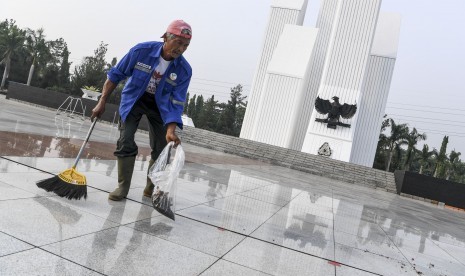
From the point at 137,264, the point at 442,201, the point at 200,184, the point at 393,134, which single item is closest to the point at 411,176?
the point at 442,201

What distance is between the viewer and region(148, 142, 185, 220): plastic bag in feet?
10.4

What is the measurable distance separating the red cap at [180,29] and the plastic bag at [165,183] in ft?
3.31

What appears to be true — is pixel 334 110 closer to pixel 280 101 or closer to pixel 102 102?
pixel 280 101

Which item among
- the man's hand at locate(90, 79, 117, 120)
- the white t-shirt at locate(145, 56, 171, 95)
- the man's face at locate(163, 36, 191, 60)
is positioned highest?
the man's face at locate(163, 36, 191, 60)

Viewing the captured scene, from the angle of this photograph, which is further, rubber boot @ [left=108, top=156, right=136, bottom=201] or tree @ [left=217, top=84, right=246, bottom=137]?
tree @ [left=217, top=84, right=246, bottom=137]

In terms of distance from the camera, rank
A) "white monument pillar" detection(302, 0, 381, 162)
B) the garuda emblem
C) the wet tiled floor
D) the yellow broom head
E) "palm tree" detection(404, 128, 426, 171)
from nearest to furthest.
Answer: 1. the wet tiled floor
2. the yellow broom head
3. the garuda emblem
4. "white monument pillar" detection(302, 0, 381, 162)
5. "palm tree" detection(404, 128, 426, 171)

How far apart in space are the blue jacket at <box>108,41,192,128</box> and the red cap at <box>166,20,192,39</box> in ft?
0.89

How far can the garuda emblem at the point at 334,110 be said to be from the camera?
930 inches

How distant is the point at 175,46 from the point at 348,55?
78.2 feet

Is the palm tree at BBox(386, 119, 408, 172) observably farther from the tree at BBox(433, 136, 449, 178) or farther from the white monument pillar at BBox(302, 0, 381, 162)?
the white monument pillar at BBox(302, 0, 381, 162)

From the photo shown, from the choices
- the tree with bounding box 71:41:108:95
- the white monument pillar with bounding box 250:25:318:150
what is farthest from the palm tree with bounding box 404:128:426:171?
the tree with bounding box 71:41:108:95

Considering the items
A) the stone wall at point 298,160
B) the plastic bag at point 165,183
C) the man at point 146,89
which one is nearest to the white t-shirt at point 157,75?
the man at point 146,89

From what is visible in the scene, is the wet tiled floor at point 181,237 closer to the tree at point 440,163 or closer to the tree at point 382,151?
the tree at point 382,151

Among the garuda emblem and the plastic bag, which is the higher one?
the garuda emblem
